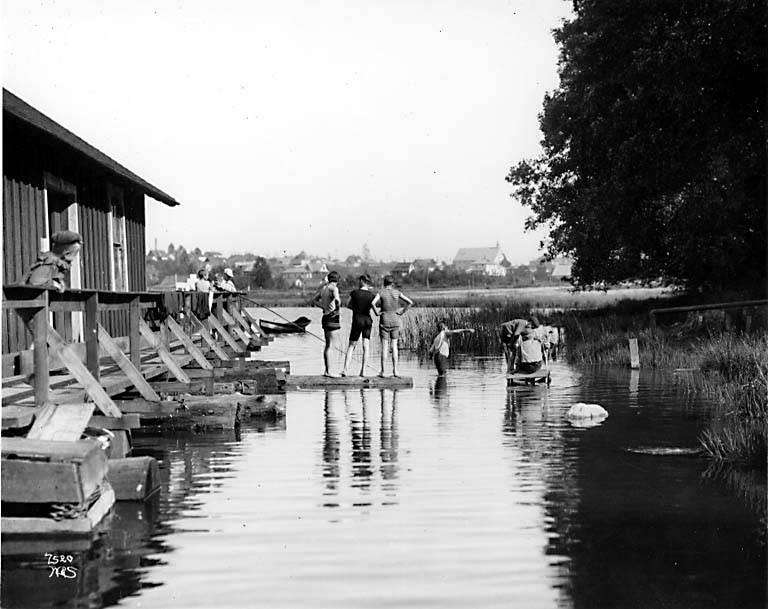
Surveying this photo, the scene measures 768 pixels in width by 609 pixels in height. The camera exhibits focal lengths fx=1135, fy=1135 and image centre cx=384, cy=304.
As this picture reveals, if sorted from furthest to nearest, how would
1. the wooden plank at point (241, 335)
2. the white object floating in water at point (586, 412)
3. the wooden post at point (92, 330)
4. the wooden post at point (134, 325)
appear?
the wooden plank at point (241, 335) < the white object floating in water at point (586, 412) < the wooden post at point (134, 325) < the wooden post at point (92, 330)

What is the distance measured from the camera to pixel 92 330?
11.9 metres

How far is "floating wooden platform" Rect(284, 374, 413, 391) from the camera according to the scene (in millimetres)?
19953

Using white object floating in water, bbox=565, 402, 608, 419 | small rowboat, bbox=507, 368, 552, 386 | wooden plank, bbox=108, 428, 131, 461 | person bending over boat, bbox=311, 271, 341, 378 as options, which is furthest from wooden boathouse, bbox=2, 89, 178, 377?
small rowboat, bbox=507, 368, 552, 386

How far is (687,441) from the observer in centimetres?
1302

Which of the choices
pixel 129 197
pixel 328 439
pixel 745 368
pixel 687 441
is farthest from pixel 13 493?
pixel 129 197

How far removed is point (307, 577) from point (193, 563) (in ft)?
2.63

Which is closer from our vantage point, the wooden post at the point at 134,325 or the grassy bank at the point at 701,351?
the grassy bank at the point at 701,351

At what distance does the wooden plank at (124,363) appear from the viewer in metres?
12.3

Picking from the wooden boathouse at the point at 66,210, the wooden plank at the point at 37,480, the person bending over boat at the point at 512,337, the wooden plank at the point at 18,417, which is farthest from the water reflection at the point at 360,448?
the person bending over boat at the point at 512,337

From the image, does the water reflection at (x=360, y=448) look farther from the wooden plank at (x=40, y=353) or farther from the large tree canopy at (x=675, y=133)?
the large tree canopy at (x=675, y=133)

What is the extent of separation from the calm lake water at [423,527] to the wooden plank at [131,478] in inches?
5.0

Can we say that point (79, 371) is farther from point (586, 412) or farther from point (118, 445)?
point (586, 412)

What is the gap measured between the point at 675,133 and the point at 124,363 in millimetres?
20356

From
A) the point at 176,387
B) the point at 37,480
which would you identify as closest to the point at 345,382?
the point at 176,387
